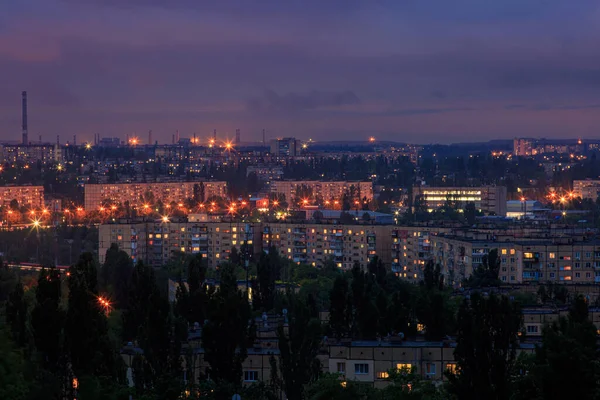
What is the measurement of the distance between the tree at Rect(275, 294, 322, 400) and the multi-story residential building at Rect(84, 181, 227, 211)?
44249 millimetres

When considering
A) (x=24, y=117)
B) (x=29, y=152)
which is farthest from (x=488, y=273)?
(x=24, y=117)

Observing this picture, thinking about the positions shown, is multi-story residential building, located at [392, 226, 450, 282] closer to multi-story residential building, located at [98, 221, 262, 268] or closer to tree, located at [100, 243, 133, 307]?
multi-story residential building, located at [98, 221, 262, 268]

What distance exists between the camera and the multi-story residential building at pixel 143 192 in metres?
59.5

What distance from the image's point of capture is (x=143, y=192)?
61125 millimetres

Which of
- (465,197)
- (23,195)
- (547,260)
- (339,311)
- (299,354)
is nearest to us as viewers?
(299,354)

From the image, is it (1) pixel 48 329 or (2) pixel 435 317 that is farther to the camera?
(2) pixel 435 317

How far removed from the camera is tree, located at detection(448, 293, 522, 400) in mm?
10750

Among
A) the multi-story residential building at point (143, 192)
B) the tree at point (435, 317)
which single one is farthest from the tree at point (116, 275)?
the multi-story residential building at point (143, 192)

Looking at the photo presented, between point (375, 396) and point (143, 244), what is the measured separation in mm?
27110

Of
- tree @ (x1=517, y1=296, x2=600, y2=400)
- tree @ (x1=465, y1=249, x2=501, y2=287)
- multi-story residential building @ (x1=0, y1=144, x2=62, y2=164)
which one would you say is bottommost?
tree @ (x1=465, y1=249, x2=501, y2=287)

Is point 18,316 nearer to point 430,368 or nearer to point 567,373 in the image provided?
point 430,368

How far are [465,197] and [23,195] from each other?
22887mm

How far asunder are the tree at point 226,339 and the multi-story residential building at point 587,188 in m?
50.6

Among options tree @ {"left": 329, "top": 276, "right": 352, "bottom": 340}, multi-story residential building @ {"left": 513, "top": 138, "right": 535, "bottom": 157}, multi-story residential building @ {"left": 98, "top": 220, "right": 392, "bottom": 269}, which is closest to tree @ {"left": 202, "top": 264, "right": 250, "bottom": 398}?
tree @ {"left": 329, "top": 276, "right": 352, "bottom": 340}
